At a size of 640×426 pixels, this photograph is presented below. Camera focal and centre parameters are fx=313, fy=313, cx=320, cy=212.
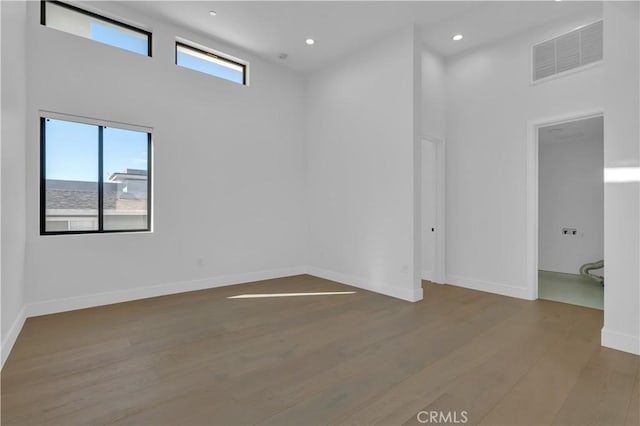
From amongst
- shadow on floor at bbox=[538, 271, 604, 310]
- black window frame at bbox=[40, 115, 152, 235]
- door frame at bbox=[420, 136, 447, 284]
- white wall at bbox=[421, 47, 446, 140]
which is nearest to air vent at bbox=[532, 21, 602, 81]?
white wall at bbox=[421, 47, 446, 140]

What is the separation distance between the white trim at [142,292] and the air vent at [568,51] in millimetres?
5091

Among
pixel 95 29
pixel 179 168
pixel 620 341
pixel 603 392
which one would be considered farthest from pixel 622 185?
pixel 95 29

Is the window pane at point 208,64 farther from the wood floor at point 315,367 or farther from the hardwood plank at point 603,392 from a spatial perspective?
the hardwood plank at point 603,392

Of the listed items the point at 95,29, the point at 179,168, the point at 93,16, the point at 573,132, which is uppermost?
the point at 93,16

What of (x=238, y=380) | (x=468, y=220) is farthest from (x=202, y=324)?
(x=468, y=220)

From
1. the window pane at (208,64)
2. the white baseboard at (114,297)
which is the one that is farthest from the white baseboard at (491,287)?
the window pane at (208,64)

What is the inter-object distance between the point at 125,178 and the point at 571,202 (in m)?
8.03

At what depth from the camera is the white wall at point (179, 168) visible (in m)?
3.70

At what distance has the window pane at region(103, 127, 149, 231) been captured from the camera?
4.17 meters

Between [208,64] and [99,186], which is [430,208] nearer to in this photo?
[208,64]

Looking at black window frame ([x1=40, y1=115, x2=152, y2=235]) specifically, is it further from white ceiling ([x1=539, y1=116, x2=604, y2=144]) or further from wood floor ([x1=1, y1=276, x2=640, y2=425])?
white ceiling ([x1=539, y1=116, x2=604, y2=144])

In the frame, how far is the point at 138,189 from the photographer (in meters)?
4.42

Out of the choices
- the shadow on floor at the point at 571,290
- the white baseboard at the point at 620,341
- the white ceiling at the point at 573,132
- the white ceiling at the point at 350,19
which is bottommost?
the shadow on floor at the point at 571,290

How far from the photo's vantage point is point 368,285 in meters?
4.98
